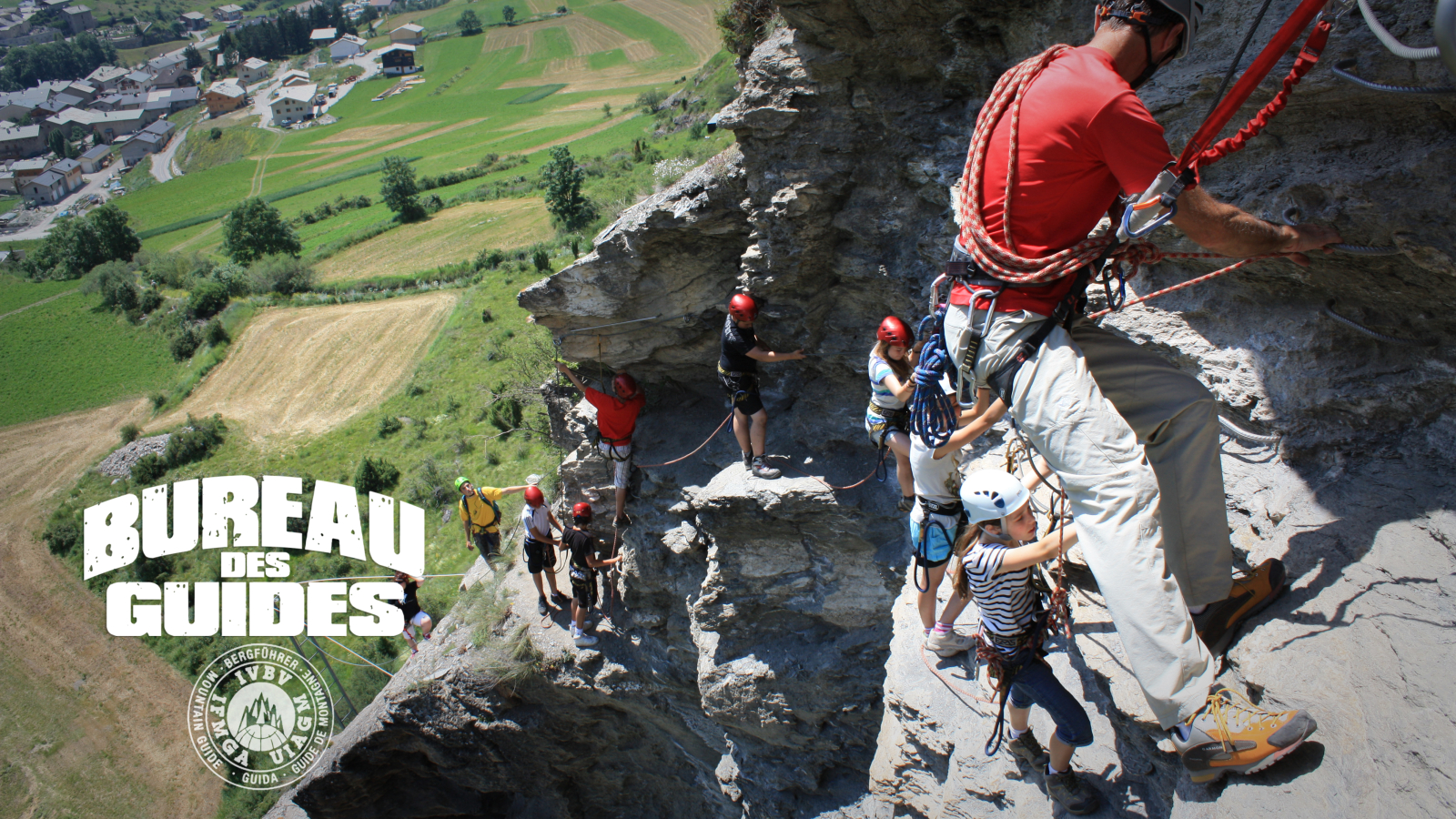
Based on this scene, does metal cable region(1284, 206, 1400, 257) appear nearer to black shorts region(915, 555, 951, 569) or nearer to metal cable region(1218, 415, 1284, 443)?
metal cable region(1218, 415, 1284, 443)

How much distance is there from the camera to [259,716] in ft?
59.3

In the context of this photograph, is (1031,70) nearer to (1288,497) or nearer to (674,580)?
(1288,497)

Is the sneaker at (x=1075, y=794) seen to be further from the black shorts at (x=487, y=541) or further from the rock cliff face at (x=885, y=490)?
the black shorts at (x=487, y=541)

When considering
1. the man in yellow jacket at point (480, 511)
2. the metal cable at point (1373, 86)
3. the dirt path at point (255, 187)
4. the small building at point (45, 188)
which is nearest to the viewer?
the metal cable at point (1373, 86)

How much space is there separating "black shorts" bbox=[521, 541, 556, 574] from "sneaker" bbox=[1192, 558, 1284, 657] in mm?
8077

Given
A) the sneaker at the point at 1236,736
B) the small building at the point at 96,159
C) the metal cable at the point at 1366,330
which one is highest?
the metal cable at the point at 1366,330

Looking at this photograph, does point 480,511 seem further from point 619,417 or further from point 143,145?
point 143,145

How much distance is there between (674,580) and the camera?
1015cm

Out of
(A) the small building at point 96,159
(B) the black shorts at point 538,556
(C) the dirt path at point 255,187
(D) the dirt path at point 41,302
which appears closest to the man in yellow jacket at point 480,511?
(B) the black shorts at point 538,556

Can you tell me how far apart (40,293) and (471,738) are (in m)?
62.8

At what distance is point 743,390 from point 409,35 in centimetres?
12842

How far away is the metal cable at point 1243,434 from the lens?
4.44m

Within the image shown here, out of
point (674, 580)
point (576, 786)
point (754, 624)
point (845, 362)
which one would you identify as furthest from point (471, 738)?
point (845, 362)

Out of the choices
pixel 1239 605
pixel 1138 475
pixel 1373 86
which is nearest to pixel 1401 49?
pixel 1373 86
